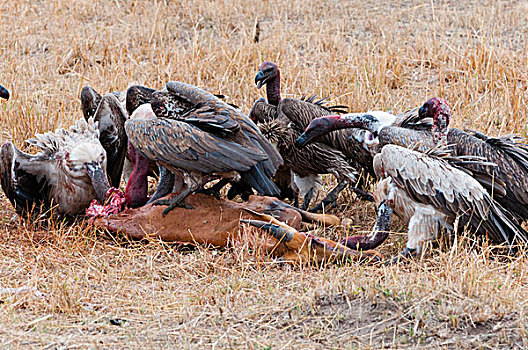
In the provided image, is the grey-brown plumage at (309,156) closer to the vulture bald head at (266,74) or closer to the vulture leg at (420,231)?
the vulture bald head at (266,74)

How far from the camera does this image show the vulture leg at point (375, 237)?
487cm

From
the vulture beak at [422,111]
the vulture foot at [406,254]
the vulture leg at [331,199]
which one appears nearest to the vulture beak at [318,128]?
the vulture leg at [331,199]

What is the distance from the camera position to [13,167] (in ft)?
17.6

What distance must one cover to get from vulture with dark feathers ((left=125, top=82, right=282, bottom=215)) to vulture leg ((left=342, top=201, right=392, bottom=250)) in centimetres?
64

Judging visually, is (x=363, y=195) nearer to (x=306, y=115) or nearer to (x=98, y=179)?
(x=306, y=115)

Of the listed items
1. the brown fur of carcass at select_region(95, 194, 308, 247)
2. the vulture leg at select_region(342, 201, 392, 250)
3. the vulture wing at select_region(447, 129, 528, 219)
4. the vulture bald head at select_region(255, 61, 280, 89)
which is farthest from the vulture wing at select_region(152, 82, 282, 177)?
the vulture wing at select_region(447, 129, 528, 219)

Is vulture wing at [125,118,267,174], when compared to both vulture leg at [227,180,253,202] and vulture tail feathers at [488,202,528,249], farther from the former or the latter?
vulture tail feathers at [488,202,528,249]

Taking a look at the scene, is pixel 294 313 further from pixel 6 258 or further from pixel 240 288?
pixel 6 258

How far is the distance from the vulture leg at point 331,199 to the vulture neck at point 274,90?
107 centimetres

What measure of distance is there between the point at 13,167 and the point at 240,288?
230 centimetres

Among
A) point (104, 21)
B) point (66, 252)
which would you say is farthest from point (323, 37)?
point (66, 252)

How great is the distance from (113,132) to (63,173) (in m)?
0.67

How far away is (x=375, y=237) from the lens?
16.0 ft

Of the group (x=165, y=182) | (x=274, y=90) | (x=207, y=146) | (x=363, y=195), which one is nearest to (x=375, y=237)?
(x=363, y=195)
